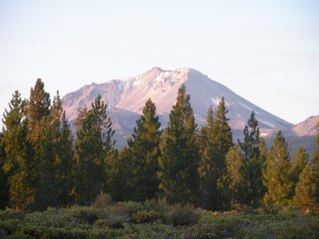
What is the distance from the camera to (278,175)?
3931 cm

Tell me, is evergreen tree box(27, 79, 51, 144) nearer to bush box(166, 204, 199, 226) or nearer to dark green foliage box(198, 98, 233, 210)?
dark green foliage box(198, 98, 233, 210)

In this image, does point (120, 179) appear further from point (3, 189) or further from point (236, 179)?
point (236, 179)

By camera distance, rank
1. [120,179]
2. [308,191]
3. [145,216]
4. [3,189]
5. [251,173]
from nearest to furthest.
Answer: [145,216]
[3,189]
[308,191]
[120,179]
[251,173]

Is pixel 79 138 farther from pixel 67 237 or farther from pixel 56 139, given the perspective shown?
pixel 67 237

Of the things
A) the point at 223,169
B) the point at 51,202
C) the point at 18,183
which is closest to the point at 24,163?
the point at 18,183

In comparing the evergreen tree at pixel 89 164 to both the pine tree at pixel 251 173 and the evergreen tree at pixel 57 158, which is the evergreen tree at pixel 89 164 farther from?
the pine tree at pixel 251 173

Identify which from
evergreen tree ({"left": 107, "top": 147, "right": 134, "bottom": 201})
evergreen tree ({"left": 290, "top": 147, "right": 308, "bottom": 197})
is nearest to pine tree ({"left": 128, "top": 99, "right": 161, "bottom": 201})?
evergreen tree ({"left": 107, "top": 147, "right": 134, "bottom": 201})

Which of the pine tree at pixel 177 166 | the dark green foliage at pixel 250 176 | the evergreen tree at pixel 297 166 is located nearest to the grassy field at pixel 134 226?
the pine tree at pixel 177 166

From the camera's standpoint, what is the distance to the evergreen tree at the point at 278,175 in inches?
1532

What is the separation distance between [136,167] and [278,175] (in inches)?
539

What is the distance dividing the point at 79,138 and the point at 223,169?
44.1 feet

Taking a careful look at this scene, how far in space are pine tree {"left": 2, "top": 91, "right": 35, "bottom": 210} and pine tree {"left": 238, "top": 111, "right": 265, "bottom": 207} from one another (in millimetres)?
19763

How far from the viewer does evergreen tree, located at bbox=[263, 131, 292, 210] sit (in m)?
38.9

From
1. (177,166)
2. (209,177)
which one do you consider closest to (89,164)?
(177,166)
